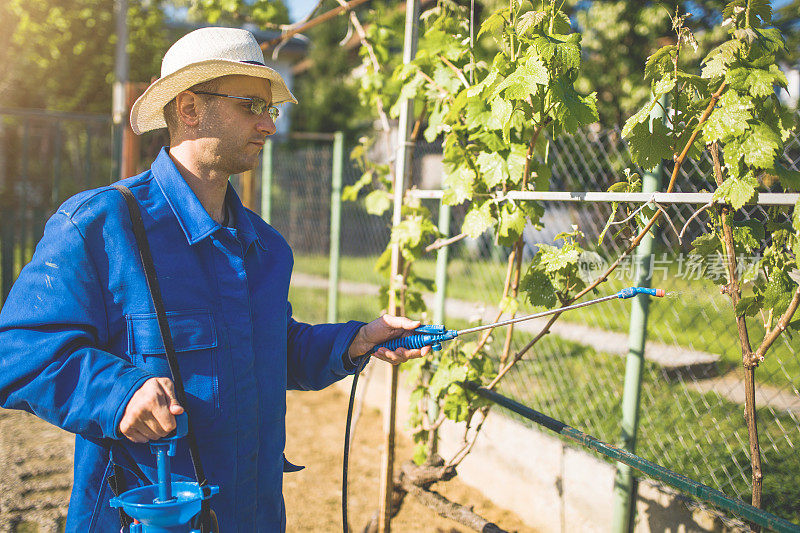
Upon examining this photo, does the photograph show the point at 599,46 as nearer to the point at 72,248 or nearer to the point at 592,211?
the point at 592,211

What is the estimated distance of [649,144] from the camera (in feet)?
6.77

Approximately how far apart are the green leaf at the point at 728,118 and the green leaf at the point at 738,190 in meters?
0.13

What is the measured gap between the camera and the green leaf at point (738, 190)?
1.83 metres

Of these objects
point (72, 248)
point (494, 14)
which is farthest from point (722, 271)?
point (72, 248)

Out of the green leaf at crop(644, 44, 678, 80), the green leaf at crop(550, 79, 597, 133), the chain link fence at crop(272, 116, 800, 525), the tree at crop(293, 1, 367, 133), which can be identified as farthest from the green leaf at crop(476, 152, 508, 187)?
the tree at crop(293, 1, 367, 133)

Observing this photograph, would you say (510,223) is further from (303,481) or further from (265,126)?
(303,481)

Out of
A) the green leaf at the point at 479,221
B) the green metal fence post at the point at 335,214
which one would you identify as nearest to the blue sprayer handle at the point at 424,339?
the green leaf at the point at 479,221

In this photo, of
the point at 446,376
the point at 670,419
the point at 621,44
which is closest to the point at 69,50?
the point at 621,44

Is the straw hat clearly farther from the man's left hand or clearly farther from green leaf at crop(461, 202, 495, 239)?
green leaf at crop(461, 202, 495, 239)

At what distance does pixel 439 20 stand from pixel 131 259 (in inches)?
76.7

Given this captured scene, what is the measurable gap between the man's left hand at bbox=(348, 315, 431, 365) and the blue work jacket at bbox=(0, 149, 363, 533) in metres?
0.27

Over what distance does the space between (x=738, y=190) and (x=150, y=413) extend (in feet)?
5.67

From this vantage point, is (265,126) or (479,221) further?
(479,221)

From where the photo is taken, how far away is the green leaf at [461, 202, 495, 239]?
8.40ft
